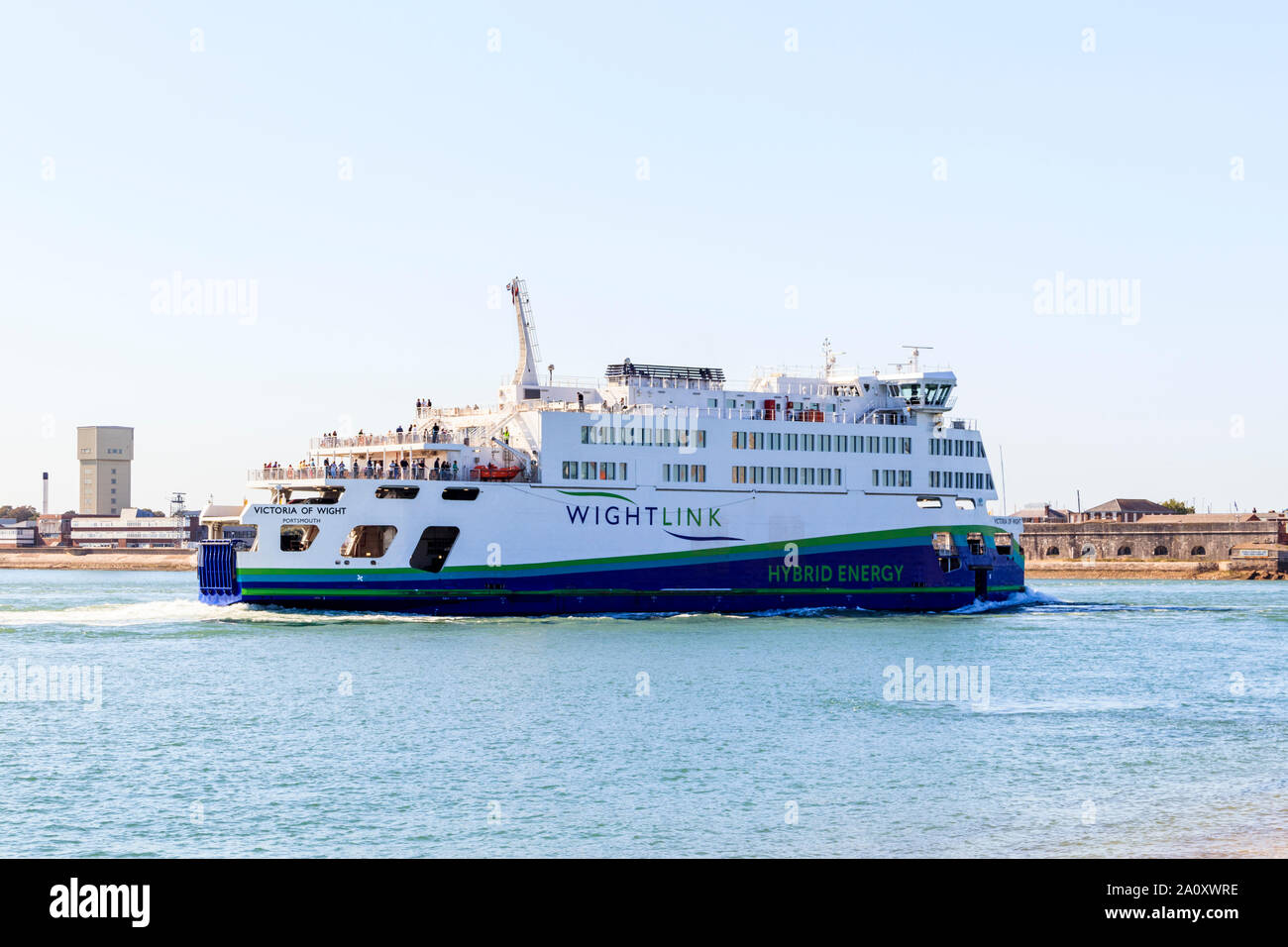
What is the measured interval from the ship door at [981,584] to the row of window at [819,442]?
19.1 ft

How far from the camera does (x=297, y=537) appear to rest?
152 ft

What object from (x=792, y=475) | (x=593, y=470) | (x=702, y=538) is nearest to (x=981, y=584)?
(x=792, y=475)

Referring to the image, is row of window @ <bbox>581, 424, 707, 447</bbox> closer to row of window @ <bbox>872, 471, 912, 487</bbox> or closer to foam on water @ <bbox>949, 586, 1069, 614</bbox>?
row of window @ <bbox>872, 471, 912, 487</bbox>

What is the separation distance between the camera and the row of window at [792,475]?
52.8 m

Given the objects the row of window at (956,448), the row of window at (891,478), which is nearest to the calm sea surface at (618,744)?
the row of window at (891,478)

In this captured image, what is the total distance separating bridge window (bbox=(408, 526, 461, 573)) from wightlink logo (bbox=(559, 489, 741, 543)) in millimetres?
4282

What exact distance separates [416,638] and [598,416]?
1257 cm

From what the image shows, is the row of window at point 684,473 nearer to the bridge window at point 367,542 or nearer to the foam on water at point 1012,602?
the bridge window at point 367,542

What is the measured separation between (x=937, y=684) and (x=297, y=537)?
888 inches

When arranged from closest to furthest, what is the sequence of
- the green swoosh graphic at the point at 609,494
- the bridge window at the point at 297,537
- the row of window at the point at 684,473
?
1. the bridge window at the point at 297,537
2. the green swoosh graphic at the point at 609,494
3. the row of window at the point at 684,473

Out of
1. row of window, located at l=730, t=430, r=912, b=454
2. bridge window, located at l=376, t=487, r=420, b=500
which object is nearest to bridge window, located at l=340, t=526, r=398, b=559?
bridge window, located at l=376, t=487, r=420, b=500

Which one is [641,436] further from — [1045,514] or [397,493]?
[1045,514]

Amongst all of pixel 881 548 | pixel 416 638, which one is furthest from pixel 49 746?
pixel 881 548

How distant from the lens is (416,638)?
40.8 meters
